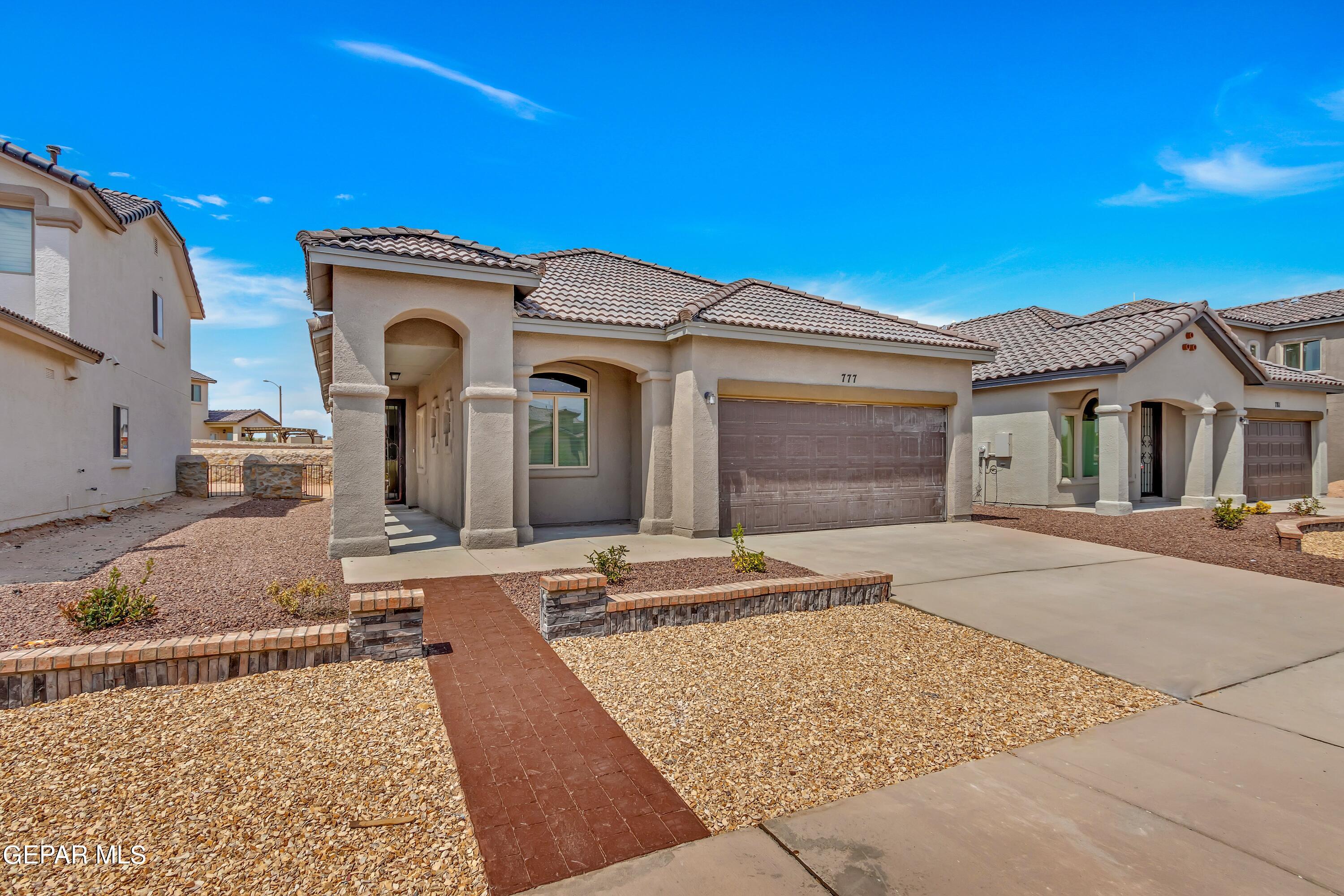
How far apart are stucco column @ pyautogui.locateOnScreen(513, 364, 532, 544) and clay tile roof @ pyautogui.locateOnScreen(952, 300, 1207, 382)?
11.3 meters

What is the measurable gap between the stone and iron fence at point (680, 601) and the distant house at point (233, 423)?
5049cm

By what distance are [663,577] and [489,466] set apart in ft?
12.0

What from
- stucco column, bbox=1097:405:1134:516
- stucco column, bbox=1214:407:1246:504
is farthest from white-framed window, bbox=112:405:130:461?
stucco column, bbox=1214:407:1246:504

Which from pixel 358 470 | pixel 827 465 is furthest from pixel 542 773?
pixel 827 465

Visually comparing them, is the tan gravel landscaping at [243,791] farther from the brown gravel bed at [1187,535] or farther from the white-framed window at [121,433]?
the white-framed window at [121,433]

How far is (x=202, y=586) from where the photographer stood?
7.04 meters

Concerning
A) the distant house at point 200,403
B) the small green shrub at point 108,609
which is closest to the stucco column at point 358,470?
the small green shrub at point 108,609

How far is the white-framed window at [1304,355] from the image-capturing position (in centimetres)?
2483

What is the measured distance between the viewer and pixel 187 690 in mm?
4328

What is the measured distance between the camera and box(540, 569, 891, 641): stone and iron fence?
557cm

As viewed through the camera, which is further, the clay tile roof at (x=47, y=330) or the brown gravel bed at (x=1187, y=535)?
the clay tile roof at (x=47, y=330)

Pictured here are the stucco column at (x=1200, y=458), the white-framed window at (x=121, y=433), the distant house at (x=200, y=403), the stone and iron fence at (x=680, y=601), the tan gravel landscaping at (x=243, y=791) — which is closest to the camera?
the tan gravel landscaping at (x=243, y=791)

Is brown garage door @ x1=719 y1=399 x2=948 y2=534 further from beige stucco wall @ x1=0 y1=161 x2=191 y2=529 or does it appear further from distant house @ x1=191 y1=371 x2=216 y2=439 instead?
distant house @ x1=191 y1=371 x2=216 y2=439

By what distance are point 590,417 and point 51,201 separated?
1209 centimetres
